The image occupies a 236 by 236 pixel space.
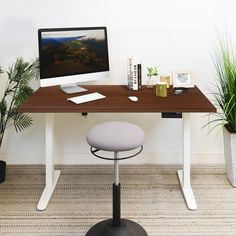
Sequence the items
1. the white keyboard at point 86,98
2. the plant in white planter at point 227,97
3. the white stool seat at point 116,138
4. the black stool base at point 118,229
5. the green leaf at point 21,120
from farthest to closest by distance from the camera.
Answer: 1. the green leaf at point 21,120
2. the plant in white planter at point 227,97
3. the white keyboard at point 86,98
4. the black stool base at point 118,229
5. the white stool seat at point 116,138

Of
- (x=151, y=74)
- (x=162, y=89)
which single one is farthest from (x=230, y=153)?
(x=151, y=74)

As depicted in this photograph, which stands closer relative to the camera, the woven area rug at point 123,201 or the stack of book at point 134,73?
the woven area rug at point 123,201

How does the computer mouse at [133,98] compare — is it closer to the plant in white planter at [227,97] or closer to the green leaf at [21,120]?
the plant in white planter at [227,97]

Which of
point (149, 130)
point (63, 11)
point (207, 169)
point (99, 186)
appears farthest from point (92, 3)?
point (207, 169)

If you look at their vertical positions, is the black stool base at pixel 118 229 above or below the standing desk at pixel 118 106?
below

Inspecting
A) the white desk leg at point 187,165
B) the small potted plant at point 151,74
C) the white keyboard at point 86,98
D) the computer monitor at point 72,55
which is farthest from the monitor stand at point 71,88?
the white desk leg at point 187,165

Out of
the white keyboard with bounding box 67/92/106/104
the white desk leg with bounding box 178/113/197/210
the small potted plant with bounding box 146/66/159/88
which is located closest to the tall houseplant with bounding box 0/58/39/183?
the white keyboard with bounding box 67/92/106/104

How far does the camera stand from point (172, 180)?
305cm

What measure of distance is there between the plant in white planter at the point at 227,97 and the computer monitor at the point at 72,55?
0.95m

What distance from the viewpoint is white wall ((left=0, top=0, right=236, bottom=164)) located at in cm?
301

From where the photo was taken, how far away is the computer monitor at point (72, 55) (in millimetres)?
2635

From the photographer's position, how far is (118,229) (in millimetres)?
2219

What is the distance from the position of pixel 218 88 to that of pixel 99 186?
1.32 metres

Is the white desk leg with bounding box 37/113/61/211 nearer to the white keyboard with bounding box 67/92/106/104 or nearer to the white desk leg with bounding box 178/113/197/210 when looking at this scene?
the white keyboard with bounding box 67/92/106/104
